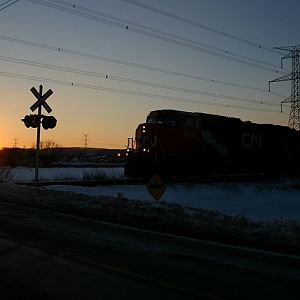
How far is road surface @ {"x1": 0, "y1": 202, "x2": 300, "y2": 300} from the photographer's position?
6.69 metres

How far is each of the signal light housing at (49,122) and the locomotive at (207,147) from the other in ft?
27.7

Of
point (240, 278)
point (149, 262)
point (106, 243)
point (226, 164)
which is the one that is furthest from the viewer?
point (226, 164)

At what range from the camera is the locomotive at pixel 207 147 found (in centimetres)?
3033

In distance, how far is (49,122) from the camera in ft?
73.5

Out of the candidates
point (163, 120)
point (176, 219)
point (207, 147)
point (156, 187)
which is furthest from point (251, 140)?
point (176, 219)

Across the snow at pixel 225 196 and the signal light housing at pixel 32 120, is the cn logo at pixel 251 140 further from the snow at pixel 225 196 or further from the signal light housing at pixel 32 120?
the signal light housing at pixel 32 120

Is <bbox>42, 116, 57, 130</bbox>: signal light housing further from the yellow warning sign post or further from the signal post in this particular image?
the yellow warning sign post

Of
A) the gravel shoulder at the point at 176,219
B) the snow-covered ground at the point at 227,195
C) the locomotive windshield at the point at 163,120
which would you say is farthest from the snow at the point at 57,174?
the gravel shoulder at the point at 176,219

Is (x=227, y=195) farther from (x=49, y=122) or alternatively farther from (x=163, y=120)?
(x=49, y=122)

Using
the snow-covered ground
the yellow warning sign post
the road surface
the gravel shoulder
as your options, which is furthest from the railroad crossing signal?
the road surface

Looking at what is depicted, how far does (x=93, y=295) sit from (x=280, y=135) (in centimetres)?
3661

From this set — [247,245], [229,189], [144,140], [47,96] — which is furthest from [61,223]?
[144,140]

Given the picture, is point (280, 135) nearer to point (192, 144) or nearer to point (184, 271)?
point (192, 144)

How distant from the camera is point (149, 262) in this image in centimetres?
862
